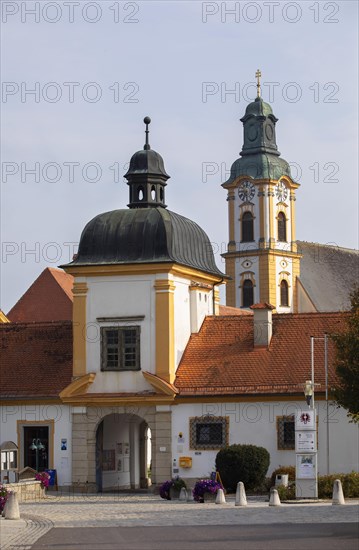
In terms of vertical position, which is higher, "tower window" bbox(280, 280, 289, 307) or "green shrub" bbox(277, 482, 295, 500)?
"tower window" bbox(280, 280, 289, 307)

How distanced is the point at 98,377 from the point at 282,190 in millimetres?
55666

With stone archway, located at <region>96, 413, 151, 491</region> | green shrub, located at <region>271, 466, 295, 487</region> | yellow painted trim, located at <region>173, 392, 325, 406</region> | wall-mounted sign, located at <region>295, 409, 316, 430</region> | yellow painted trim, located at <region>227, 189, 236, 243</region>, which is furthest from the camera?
yellow painted trim, located at <region>227, 189, 236, 243</region>

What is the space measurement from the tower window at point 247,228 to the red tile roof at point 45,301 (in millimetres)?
29962

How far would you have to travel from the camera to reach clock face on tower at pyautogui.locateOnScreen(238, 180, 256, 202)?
10431 centimetres

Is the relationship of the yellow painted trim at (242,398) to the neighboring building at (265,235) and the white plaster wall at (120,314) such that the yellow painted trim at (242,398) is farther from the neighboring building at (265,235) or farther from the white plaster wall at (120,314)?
the neighboring building at (265,235)

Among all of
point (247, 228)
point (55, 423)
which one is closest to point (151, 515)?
point (55, 423)

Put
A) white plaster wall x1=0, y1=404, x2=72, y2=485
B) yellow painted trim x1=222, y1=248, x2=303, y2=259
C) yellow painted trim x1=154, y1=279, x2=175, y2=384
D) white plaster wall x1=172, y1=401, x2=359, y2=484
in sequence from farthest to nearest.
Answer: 1. yellow painted trim x1=222, y1=248, x2=303, y2=259
2. white plaster wall x1=0, y1=404, x2=72, y2=485
3. yellow painted trim x1=154, y1=279, x2=175, y2=384
4. white plaster wall x1=172, y1=401, x2=359, y2=484

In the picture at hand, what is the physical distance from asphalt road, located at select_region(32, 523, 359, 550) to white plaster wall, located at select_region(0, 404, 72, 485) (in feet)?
65.8

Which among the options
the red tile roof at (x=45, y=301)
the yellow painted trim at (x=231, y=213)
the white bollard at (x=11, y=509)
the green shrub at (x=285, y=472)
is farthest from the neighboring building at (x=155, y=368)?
the yellow painted trim at (x=231, y=213)

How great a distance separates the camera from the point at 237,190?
10538 centimetres

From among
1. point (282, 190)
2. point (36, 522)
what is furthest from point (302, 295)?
point (36, 522)

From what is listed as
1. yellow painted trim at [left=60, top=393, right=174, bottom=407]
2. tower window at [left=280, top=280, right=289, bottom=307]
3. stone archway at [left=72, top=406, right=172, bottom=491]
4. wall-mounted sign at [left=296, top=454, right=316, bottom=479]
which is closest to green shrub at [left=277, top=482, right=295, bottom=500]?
wall-mounted sign at [left=296, top=454, right=316, bottom=479]

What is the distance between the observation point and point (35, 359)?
54094 mm

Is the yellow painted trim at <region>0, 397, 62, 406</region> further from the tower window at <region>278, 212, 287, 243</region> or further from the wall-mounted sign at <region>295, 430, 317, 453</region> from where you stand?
the tower window at <region>278, 212, 287, 243</region>
